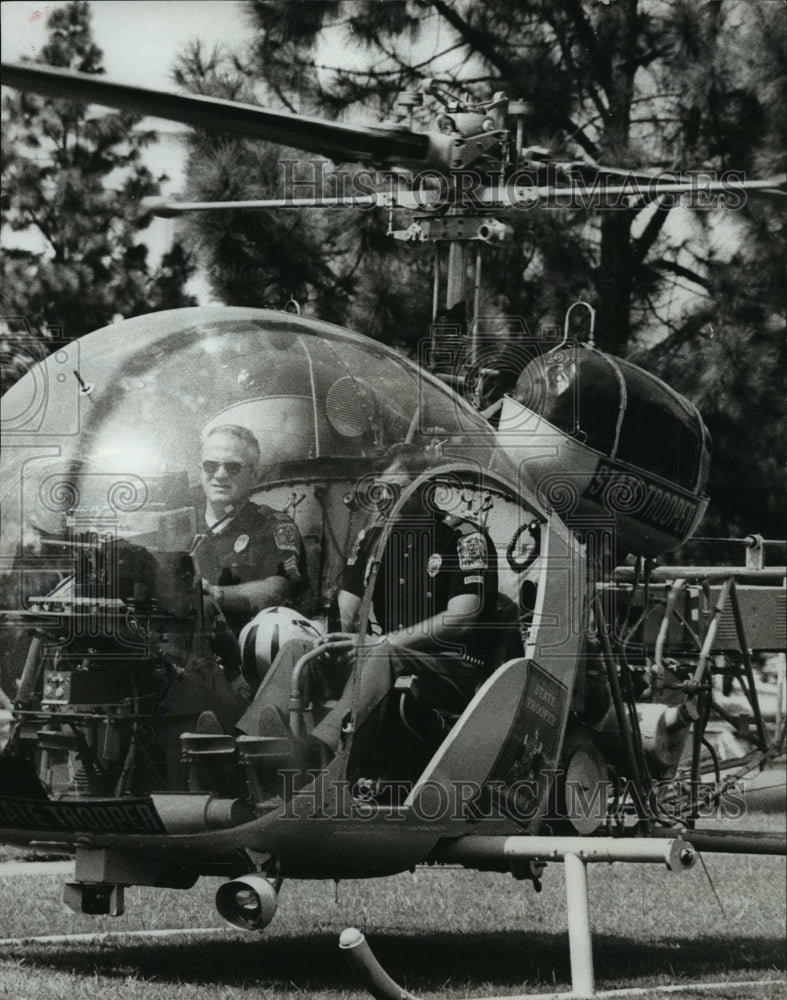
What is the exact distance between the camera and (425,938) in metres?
8.16

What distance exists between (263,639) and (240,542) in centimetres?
34

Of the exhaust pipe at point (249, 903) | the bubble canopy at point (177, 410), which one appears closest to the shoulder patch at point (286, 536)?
the bubble canopy at point (177, 410)

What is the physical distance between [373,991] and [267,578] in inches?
56.6

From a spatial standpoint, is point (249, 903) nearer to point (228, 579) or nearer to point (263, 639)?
point (263, 639)

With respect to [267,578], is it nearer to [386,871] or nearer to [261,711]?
[261,711]

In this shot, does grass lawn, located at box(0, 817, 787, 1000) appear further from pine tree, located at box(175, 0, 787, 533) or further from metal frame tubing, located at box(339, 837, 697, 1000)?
pine tree, located at box(175, 0, 787, 533)

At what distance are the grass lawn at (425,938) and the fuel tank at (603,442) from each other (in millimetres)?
1940

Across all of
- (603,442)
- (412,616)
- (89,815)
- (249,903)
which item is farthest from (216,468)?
(603,442)

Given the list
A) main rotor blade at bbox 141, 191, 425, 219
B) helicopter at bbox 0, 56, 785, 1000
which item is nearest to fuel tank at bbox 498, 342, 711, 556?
helicopter at bbox 0, 56, 785, 1000

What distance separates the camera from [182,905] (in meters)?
8.73

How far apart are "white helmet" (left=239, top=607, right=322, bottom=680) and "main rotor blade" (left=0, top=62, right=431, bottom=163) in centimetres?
163

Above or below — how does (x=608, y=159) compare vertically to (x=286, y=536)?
above

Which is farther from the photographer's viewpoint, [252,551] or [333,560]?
[333,560]

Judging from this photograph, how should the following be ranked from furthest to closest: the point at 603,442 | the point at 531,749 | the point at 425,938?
1. the point at 425,938
2. the point at 603,442
3. the point at 531,749
